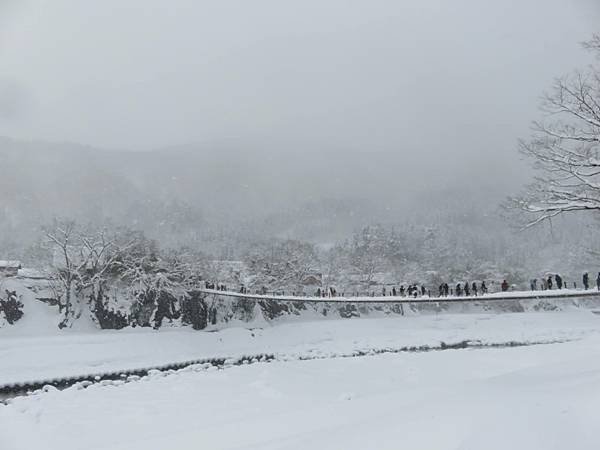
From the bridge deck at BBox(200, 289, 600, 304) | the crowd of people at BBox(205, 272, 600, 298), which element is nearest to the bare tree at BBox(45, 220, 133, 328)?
the bridge deck at BBox(200, 289, 600, 304)

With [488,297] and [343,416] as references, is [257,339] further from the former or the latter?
[343,416]

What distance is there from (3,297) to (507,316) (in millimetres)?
47877

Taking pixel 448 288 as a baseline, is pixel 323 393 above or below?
below

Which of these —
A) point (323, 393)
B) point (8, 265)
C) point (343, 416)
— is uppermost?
point (8, 265)

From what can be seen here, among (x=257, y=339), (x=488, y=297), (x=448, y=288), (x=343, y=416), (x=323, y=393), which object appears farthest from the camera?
(x=448, y=288)

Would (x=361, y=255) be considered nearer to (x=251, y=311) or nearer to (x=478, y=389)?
(x=251, y=311)

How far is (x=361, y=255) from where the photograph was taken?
79.6m

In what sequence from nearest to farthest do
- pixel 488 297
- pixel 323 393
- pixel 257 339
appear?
1. pixel 323 393
2. pixel 488 297
3. pixel 257 339

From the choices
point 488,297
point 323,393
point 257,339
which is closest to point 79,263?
point 257,339

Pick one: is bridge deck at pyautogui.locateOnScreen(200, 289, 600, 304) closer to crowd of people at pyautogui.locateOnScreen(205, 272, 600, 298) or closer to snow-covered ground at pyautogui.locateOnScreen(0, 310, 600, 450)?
crowd of people at pyautogui.locateOnScreen(205, 272, 600, 298)

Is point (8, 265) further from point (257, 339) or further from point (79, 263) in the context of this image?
point (257, 339)

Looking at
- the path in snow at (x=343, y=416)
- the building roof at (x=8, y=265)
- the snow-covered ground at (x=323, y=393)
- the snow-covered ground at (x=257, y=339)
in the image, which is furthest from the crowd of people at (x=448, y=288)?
the path in snow at (x=343, y=416)

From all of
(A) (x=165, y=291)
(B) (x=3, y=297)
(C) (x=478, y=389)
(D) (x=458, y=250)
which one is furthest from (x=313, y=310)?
(D) (x=458, y=250)

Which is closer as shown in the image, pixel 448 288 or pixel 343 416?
pixel 343 416
